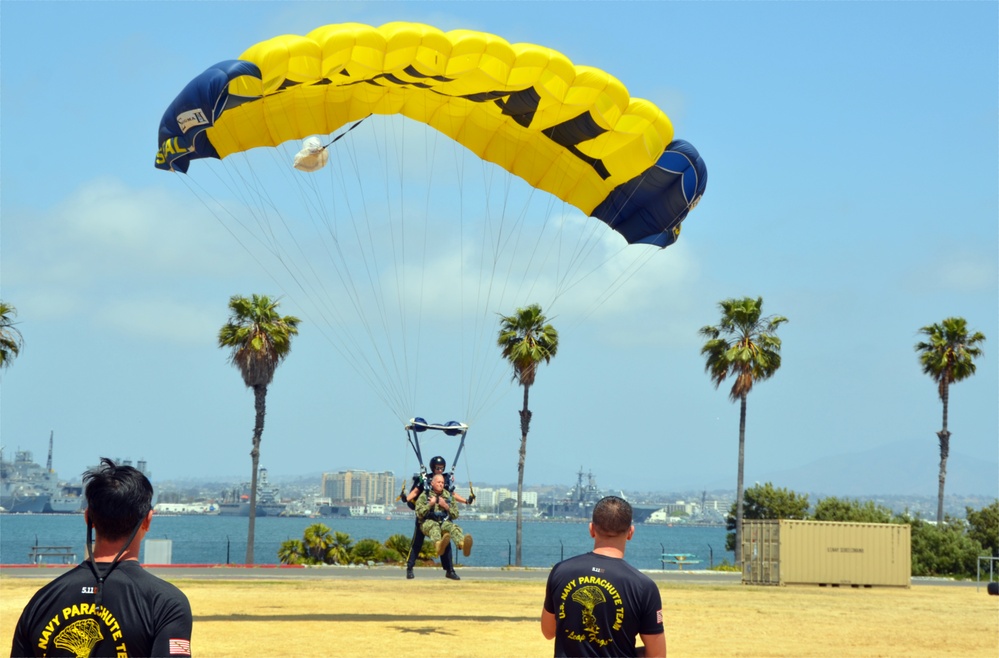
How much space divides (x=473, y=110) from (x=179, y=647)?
1416 centimetres

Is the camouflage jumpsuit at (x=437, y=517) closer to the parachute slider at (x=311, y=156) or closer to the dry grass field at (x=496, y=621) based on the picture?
the dry grass field at (x=496, y=621)

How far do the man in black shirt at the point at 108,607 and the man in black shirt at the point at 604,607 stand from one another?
2252 millimetres

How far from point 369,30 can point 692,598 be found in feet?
58.3

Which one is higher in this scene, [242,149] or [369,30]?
[369,30]

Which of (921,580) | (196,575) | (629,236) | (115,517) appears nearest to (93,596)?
(115,517)

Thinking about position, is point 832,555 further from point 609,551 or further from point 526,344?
point 609,551

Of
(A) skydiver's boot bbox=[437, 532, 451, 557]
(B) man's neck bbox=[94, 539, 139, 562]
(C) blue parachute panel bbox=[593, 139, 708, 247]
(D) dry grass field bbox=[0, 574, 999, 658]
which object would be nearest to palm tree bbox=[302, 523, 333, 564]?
(D) dry grass field bbox=[0, 574, 999, 658]

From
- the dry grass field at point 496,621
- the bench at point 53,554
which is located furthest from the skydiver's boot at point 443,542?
the bench at point 53,554

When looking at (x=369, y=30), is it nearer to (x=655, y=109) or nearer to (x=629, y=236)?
(x=655, y=109)

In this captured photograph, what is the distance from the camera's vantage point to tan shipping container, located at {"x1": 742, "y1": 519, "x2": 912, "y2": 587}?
120ft

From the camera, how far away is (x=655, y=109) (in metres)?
17.1

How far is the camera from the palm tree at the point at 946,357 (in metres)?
54.2

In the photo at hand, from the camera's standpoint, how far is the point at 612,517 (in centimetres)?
602

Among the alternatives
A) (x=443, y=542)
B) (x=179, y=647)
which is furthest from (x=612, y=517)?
(x=443, y=542)
